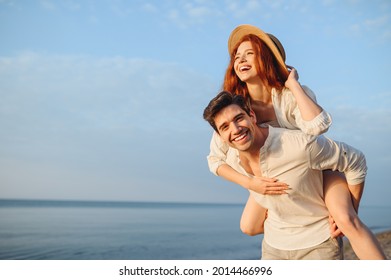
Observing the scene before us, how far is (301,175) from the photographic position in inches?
94.4

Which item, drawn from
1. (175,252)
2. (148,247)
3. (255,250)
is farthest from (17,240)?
(255,250)

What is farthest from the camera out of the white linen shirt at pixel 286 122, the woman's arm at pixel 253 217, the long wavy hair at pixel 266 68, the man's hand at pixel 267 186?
the woman's arm at pixel 253 217

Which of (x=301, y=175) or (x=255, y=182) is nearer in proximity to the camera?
(x=301, y=175)

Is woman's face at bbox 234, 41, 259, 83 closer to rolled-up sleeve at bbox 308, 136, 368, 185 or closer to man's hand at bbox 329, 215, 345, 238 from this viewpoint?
rolled-up sleeve at bbox 308, 136, 368, 185

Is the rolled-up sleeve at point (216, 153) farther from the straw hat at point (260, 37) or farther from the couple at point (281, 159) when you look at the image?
the straw hat at point (260, 37)

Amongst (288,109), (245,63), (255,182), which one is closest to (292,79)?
(288,109)

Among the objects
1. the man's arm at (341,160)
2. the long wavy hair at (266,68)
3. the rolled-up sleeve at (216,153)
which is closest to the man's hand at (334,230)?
the man's arm at (341,160)

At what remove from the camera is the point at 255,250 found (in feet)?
39.3

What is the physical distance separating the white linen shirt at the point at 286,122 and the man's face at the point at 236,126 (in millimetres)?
249

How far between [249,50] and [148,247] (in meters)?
11.0

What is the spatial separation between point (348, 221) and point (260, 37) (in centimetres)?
116

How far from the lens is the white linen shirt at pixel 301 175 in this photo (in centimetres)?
233

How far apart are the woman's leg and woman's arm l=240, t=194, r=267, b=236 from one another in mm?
456

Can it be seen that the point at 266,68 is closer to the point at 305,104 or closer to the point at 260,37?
the point at 260,37
